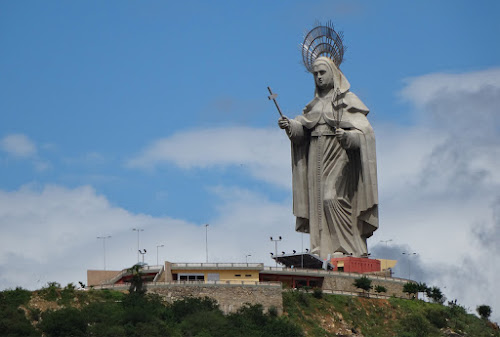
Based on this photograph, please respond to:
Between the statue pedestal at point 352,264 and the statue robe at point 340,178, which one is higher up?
the statue robe at point 340,178

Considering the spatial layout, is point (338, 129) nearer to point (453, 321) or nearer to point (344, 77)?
point (344, 77)

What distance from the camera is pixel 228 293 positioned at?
83.6 metres

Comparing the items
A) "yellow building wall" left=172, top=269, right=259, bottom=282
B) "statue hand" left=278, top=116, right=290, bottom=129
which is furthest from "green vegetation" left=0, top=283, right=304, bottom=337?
"statue hand" left=278, top=116, right=290, bottom=129

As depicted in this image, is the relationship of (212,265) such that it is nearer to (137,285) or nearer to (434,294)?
(137,285)

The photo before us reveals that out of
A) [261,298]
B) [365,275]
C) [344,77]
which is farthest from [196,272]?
[344,77]

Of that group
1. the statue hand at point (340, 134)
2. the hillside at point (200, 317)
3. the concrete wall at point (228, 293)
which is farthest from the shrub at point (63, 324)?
the statue hand at point (340, 134)

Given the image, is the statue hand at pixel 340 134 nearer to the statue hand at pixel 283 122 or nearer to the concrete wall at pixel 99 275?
the statue hand at pixel 283 122

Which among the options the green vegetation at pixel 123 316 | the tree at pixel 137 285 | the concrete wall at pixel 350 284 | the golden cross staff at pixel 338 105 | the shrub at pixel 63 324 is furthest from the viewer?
the golden cross staff at pixel 338 105

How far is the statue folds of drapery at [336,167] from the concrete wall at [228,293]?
11.1 meters

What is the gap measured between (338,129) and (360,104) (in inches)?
137

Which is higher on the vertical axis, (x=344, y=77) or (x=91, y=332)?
(x=344, y=77)

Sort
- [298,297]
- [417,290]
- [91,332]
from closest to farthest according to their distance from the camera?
[91,332]
[298,297]
[417,290]

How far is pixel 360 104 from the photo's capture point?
95875 mm

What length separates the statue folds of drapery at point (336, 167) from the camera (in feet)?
311
